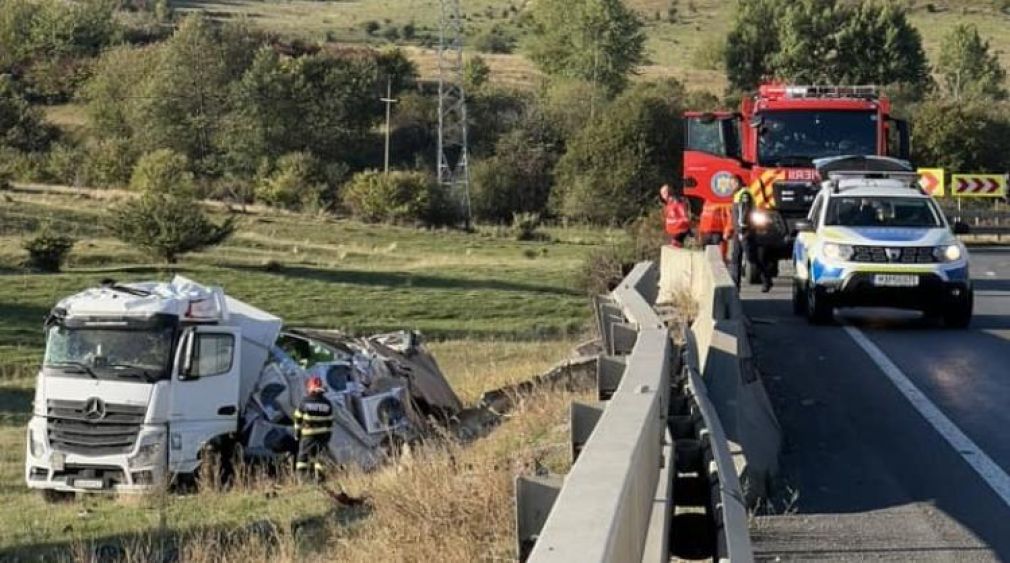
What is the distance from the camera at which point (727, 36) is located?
4360 inches

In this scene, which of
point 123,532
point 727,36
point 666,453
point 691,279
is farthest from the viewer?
point 727,36

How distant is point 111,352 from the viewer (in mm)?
20641

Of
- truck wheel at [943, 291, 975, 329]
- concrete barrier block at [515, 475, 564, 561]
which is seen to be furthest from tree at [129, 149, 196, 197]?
concrete barrier block at [515, 475, 564, 561]

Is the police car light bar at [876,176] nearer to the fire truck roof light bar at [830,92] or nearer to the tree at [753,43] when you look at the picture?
the fire truck roof light bar at [830,92]

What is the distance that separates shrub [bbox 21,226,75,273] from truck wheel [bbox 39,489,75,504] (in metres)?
36.9

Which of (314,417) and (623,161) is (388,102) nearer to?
(623,161)

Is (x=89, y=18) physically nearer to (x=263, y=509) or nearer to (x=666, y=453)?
(x=263, y=509)

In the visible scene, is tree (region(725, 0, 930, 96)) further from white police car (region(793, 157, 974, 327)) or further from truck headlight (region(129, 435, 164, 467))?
truck headlight (region(129, 435, 164, 467))

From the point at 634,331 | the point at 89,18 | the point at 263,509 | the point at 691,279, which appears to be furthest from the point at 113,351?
the point at 89,18

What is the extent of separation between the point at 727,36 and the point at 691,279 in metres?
95.5

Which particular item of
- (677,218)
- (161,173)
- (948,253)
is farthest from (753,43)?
(948,253)

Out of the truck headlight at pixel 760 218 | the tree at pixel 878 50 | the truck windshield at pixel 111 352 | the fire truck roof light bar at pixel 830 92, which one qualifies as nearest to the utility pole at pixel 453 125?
the tree at pixel 878 50

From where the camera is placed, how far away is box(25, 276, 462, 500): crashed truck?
66.9 feet

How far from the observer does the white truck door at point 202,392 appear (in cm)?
2062
